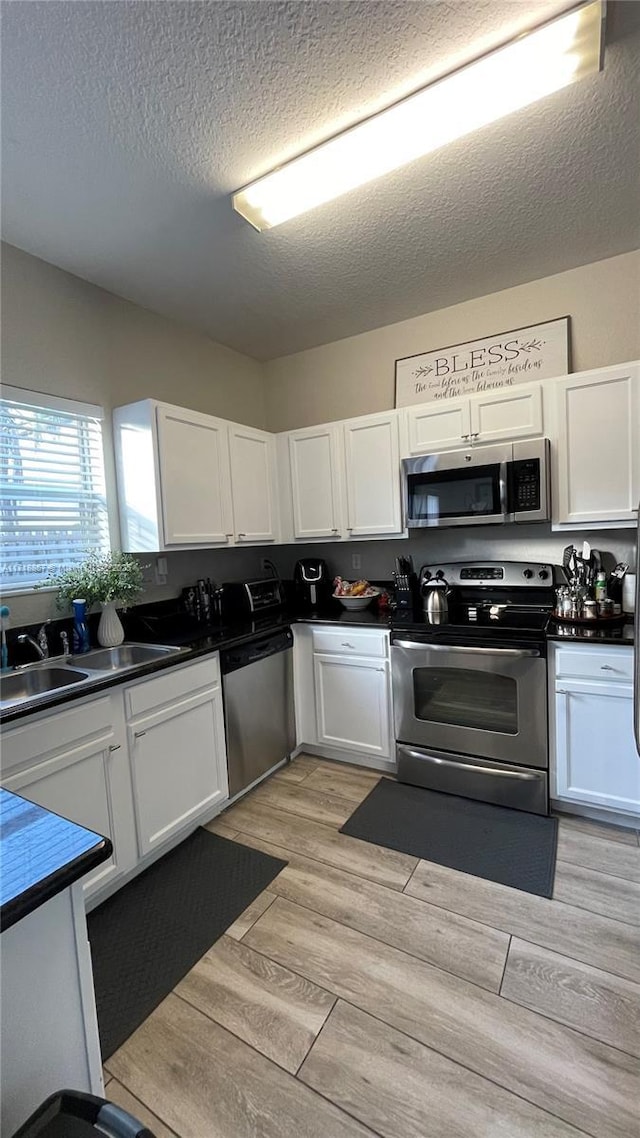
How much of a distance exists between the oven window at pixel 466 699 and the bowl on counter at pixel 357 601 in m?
0.68

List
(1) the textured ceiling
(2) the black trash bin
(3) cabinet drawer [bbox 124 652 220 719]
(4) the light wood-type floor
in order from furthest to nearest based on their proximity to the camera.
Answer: (3) cabinet drawer [bbox 124 652 220 719] < (1) the textured ceiling < (4) the light wood-type floor < (2) the black trash bin

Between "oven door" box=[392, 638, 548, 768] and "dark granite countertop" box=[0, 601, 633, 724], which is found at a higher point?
"dark granite countertop" box=[0, 601, 633, 724]

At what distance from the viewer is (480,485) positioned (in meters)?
2.57

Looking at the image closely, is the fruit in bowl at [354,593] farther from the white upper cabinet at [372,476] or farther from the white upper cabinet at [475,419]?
the white upper cabinet at [475,419]

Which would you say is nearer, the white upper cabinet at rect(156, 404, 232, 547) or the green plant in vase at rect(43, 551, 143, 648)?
the green plant in vase at rect(43, 551, 143, 648)

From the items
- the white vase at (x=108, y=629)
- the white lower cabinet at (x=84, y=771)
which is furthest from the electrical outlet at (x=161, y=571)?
the white lower cabinet at (x=84, y=771)

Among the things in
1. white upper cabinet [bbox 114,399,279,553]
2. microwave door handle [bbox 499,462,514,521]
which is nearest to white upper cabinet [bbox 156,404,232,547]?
white upper cabinet [bbox 114,399,279,553]

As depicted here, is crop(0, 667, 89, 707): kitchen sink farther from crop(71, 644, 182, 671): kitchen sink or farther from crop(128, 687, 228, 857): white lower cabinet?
crop(128, 687, 228, 857): white lower cabinet

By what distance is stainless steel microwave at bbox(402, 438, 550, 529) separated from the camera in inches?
96.3

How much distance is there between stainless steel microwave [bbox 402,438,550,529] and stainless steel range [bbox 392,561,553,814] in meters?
0.40

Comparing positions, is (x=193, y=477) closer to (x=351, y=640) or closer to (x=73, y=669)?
(x=73, y=669)

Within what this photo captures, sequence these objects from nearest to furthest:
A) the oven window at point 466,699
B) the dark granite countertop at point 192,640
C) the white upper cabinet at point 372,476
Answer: the dark granite countertop at point 192,640, the oven window at point 466,699, the white upper cabinet at point 372,476

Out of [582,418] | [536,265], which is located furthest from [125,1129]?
[536,265]

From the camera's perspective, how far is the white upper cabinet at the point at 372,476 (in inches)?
114
